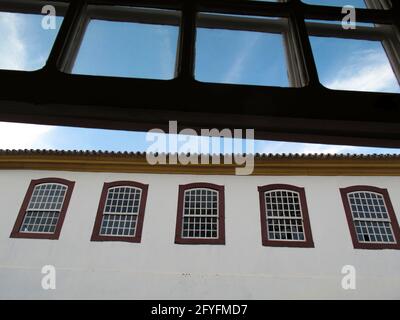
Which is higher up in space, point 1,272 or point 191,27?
point 1,272

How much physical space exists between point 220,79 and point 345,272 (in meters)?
9.62

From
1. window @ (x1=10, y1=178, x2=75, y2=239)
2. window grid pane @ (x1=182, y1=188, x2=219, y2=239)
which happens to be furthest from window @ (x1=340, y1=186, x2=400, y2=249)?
window @ (x1=10, y1=178, x2=75, y2=239)

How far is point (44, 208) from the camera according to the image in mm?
10781

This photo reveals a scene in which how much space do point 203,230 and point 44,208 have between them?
497 cm

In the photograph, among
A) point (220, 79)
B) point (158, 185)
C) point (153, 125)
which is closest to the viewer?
point (153, 125)

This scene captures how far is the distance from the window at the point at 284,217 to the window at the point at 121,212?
3.73m

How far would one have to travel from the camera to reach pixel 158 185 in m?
11.3

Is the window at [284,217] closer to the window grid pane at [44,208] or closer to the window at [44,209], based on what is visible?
the window at [44,209]

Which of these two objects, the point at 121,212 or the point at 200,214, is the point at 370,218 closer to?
the point at 200,214

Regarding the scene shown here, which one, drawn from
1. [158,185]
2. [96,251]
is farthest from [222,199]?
[96,251]

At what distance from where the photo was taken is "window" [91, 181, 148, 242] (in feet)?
33.6

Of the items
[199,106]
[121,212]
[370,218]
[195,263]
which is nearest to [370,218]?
[370,218]

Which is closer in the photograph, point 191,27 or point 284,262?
point 191,27

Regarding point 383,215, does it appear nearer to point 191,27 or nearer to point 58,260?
point 58,260
